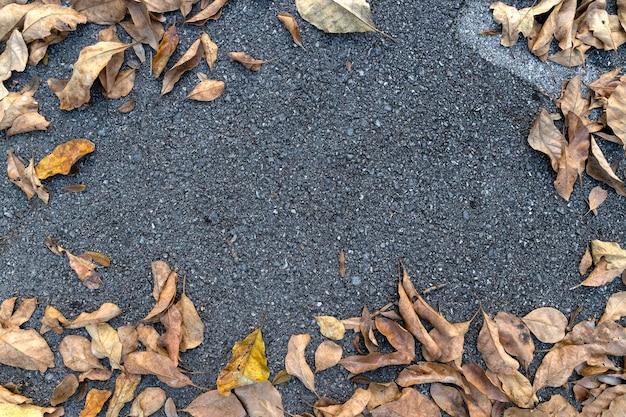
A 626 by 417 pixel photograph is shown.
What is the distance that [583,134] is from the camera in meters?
1.84

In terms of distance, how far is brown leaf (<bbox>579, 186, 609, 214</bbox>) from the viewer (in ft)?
6.02

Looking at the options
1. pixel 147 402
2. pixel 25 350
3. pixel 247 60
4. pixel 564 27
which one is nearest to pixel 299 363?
pixel 147 402

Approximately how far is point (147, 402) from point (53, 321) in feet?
1.37

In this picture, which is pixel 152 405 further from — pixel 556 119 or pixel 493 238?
pixel 556 119

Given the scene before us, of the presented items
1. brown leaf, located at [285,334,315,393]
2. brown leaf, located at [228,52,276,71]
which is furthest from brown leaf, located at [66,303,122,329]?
brown leaf, located at [228,52,276,71]

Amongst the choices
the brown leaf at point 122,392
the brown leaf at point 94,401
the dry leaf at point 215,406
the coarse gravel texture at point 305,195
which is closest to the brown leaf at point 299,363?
the coarse gravel texture at point 305,195

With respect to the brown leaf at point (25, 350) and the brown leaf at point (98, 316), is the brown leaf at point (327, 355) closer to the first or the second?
the brown leaf at point (98, 316)

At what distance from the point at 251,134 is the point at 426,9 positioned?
797mm

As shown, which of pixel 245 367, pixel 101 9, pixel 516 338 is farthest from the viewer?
pixel 101 9

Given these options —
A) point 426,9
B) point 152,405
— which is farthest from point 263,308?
point 426,9

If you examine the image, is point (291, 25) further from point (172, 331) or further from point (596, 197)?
point (596, 197)

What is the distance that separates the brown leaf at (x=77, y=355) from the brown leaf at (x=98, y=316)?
0.05m

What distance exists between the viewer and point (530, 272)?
1801 mm

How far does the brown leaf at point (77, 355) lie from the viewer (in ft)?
5.62
